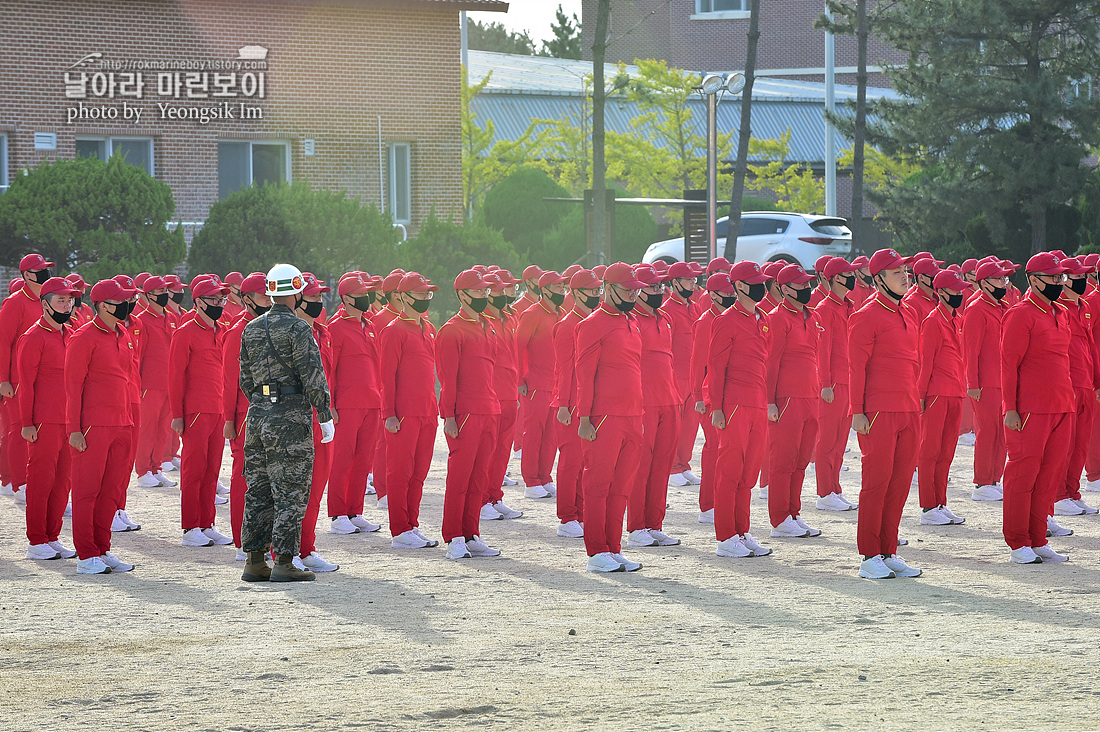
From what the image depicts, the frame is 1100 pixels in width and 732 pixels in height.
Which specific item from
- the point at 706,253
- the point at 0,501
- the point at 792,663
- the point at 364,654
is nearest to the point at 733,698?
the point at 792,663

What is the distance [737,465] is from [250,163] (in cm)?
2474

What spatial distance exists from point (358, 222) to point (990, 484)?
1819 centimetres

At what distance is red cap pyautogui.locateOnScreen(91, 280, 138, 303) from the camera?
10.4 meters

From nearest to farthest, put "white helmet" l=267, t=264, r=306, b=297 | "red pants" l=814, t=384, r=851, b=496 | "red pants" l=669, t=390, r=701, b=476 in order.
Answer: "white helmet" l=267, t=264, r=306, b=297
"red pants" l=814, t=384, r=851, b=496
"red pants" l=669, t=390, r=701, b=476

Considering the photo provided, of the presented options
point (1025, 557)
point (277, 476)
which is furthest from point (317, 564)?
point (1025, 557)

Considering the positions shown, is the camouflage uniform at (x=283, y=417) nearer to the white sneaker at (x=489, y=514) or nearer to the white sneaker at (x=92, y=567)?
the white sneaker at (x=92, y=567)

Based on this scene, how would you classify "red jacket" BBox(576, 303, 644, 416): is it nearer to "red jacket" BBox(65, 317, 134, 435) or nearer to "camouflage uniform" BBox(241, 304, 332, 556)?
"camouflage uniform" BBox(241, 304, 332, 556)

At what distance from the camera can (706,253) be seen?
26766 millimetres

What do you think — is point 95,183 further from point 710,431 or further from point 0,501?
point 710,431

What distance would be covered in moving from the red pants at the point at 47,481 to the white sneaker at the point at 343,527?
2118mm

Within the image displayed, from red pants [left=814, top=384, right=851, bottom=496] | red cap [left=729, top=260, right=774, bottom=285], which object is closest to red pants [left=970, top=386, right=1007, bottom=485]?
red pants [left=814, top=384, right=851, bottom=496]

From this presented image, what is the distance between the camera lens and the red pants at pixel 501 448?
12.7 meters

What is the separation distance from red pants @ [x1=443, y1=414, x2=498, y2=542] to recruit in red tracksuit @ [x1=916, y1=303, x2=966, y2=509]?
142 inches

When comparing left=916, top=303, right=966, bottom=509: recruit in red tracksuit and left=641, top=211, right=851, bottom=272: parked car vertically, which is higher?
left=641, top=211, right=851, bottom=272: parked car
